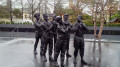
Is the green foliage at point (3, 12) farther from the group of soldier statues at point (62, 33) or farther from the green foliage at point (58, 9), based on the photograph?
the group of soldier statues at point (62, 33)

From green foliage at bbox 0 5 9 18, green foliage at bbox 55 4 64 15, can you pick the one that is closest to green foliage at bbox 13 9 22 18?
green foliage at bbox 0 5 9 18

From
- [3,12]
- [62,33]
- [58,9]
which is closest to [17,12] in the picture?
[3,12]

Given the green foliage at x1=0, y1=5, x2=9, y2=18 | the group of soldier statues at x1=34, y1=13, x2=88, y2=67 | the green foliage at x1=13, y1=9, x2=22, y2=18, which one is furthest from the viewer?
the green foliage at x1=13, y1=9, x2=22, y2=18

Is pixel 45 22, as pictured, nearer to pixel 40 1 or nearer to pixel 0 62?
pixel 0 62

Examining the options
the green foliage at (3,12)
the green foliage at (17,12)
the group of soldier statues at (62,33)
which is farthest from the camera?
the green foliage at (17,12)

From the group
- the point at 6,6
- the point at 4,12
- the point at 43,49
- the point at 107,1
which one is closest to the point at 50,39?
the point at 43,49

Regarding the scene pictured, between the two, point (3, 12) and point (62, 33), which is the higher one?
point (3, 12)

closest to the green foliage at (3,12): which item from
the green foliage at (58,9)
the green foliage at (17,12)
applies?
the green foliage at (17,12)

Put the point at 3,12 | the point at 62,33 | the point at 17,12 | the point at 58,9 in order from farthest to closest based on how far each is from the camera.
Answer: the point at 17,12 < the point at 3,12 < the point at 58,9 < the point at 62,33

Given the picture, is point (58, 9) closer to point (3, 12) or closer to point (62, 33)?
point (3, 12)

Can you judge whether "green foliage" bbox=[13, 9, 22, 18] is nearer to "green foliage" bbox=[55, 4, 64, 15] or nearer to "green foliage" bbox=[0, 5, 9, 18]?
"green foliage" bbox=[0, 5, 9, 18]

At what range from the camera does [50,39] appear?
664cm

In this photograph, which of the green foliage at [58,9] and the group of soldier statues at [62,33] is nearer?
the group of soldier statues at [62,33]

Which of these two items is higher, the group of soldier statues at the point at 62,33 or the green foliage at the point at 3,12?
the green foliage at the point at 3,12
